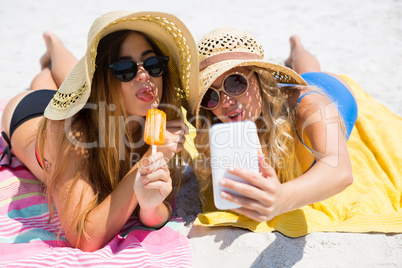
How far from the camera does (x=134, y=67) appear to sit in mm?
2275

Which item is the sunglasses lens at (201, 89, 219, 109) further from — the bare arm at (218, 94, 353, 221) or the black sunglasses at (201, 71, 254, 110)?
the bare arm at (218, 94, 353, 221)

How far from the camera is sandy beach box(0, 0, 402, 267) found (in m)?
2.21

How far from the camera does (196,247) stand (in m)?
2.36

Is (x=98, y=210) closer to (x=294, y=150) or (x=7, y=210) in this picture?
(x=7, y=210)

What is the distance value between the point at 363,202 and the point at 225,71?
4.50ft

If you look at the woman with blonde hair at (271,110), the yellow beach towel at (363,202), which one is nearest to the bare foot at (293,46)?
the yellow beach towel at (363,202)

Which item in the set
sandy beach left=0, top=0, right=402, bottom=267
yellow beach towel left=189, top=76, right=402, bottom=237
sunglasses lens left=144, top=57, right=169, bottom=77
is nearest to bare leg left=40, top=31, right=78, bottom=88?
sandy beach left=0, top=0, right=402, bottom=267

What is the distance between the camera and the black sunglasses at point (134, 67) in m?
2.24

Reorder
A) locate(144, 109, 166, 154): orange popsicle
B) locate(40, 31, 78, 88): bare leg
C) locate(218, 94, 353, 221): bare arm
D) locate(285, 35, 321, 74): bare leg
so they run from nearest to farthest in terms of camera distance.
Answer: locate(218, 94, 353, 221): bare arm < locate(144, 109, 166, 154): orange popsicle < locate(40, 31, 78, 88): bare leg < locate(285, 35, 321, 74): bare leg

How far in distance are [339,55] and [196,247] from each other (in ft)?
12.6

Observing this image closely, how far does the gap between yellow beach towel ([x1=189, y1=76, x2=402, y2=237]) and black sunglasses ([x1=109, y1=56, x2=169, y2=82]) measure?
1048mm

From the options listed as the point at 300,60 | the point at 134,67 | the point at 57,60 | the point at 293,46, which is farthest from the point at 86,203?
the point at 293,46

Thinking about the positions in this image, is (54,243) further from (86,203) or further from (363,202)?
(363,202)

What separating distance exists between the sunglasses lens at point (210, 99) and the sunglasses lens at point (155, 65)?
0.33m
